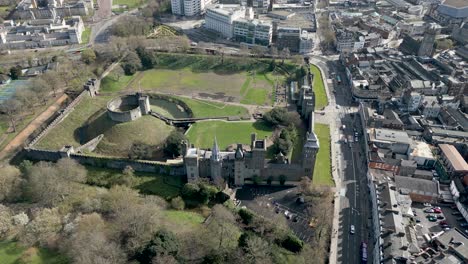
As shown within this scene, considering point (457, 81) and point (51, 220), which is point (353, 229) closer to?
point (51, 220)

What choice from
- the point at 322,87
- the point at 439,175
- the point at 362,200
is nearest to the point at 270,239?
the point at 362,200

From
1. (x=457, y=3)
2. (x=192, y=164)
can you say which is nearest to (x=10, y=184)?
(x=192, y=164)

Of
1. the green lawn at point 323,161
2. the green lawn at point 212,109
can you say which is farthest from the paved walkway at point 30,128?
the green lawn at point 323,161

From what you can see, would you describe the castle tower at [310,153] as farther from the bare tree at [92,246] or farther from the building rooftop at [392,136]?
the bare tree at [92,246]

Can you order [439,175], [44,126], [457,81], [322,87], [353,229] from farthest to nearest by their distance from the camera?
1. [322,87]
2. [457,81]
3. [44,126]
4. [439,175]
5. [353,229]

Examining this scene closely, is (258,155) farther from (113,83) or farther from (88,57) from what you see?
(88,57)

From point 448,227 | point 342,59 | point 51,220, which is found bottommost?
point 448,227

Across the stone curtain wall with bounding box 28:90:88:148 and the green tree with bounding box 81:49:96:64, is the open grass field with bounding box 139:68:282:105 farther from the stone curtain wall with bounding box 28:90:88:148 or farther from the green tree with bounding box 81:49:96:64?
the stone curtain wall with bounding box 28:90:88:148
